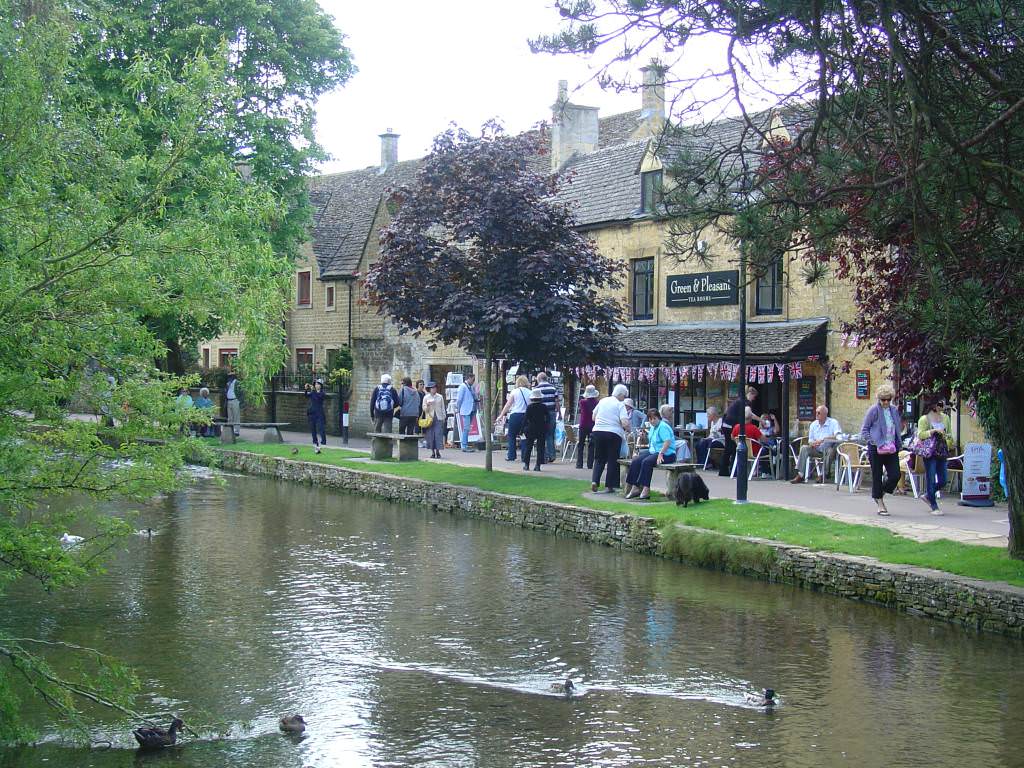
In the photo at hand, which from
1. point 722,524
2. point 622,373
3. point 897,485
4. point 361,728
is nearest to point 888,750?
point 361,728

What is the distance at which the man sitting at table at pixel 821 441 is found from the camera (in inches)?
908

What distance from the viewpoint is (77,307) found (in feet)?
25.6

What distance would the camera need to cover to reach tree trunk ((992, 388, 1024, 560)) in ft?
44.2

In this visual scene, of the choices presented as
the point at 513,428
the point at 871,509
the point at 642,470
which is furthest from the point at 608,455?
the point at 513,428

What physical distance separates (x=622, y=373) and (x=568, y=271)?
5697 millimetres

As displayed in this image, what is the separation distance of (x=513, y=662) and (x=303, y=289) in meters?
35.7

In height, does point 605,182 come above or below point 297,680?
above

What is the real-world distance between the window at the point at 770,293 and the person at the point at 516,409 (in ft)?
18.4

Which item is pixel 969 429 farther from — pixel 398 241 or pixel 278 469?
pixel 278 469

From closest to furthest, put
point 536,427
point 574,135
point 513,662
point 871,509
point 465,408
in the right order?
point 513,662 → point 871,509 → point 536,427 → point 465,408 → point 574,135

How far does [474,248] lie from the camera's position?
23.7 metres

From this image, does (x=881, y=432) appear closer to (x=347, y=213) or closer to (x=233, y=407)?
(x=233, y=407)

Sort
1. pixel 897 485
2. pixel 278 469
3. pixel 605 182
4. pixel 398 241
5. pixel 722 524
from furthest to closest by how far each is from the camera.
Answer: pixel 605 182 → pixel 278 469 → pixel 398 241 → pixel 897 485 → pixel 722 524

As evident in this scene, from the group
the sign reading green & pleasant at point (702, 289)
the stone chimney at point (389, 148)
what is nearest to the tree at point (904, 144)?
the sign reading green & pleasant at point (702, 289)
